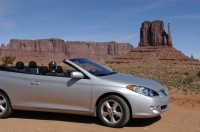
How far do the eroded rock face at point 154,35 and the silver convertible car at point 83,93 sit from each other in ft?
402

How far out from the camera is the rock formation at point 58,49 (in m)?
159

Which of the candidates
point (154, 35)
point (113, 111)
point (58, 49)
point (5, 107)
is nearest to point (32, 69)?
point (5, 107)

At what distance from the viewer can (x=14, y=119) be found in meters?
6.84

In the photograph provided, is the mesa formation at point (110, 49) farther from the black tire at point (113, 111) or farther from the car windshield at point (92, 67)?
the black tire at point (113, 111)

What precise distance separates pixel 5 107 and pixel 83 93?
1827 mm

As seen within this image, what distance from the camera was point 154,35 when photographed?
427 ft

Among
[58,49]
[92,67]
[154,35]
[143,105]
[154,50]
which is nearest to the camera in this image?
[143,105]

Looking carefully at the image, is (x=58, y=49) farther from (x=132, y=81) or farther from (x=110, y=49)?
(x=132, y=81)

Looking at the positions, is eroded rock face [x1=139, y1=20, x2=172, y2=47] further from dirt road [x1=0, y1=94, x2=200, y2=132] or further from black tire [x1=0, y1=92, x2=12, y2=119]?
black tire [x1=0, y1=92, x2=12, y2=119]

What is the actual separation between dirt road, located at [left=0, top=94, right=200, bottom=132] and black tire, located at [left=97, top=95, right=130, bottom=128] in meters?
0.13

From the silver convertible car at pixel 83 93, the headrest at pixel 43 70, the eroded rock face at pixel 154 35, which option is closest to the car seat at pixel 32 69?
the silver convertible car at pixel 83 93

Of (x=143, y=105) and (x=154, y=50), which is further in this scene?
(x=154, y=50)

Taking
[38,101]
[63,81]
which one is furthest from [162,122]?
[38,101]

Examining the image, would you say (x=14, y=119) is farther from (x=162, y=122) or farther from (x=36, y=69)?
(x=162, y=122)
